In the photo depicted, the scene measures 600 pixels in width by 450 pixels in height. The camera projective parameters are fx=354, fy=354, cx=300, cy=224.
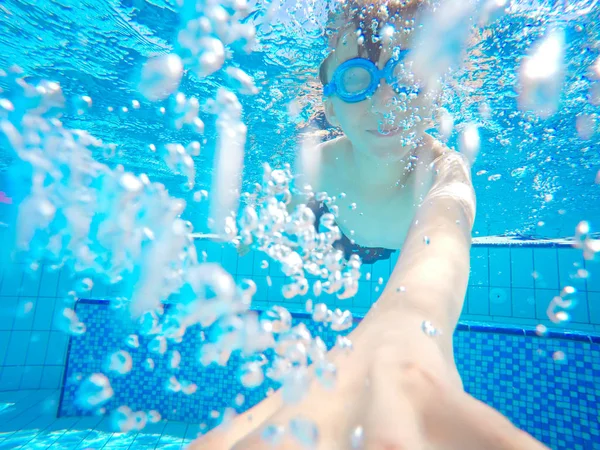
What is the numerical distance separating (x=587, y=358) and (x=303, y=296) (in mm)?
5800

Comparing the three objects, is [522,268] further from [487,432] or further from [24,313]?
[24,313]

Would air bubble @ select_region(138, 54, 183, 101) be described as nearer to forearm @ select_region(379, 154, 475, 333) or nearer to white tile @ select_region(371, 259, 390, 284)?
forearm @ select_region(379, 154, 475, 333)

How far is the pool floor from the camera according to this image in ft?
14.9

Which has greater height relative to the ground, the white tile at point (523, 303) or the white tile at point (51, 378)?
the white tile at point (523, 303)

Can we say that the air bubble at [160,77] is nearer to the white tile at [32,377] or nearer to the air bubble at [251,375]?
the air bubble at [251,375]

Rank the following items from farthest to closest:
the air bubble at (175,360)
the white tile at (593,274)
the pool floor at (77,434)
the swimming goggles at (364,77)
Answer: the white tile at (593,274)
the air bubble at (175,360)
the pool floor at (77,434)
the swimming goggles at (364,77)

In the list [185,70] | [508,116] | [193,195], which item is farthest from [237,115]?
[193,195]

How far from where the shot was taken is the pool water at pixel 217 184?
3188 millimetres

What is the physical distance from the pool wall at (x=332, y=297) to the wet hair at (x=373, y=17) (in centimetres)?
525

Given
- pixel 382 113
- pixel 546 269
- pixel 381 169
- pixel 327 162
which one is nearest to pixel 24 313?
pixel 327 162

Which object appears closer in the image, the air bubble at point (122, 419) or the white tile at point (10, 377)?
the air bubble at point (122, 419)

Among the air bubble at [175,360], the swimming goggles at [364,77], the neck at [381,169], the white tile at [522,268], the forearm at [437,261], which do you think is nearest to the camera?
the forearm at [437,261]

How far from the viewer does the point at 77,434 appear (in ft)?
15.9

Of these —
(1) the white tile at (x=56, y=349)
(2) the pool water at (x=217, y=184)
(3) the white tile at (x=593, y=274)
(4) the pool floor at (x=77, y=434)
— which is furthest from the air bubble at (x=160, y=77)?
(3) the white tile at (x=593, y=274)
